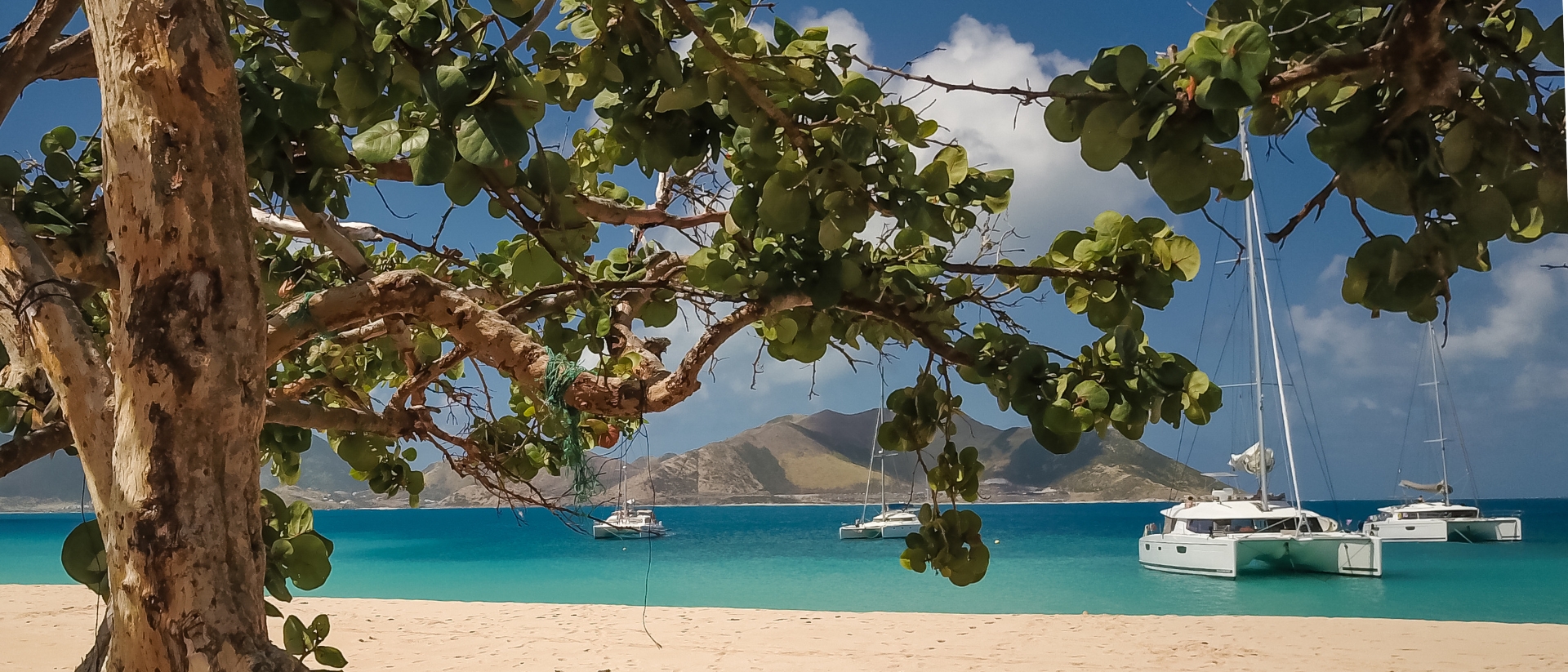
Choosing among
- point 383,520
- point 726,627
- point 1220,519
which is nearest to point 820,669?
point 726,627

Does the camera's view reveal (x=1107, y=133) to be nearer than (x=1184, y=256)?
Yes

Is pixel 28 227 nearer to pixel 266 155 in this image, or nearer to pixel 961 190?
pixel 266 155

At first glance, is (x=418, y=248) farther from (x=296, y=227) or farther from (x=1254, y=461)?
(x=1254, y=461)

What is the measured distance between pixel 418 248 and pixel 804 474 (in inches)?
3733

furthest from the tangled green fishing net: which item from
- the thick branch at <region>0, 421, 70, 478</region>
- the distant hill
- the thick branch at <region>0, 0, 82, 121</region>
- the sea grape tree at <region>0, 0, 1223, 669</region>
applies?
the distant hill

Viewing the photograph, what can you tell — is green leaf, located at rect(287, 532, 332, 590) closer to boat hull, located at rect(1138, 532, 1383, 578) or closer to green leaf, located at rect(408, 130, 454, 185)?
green leaf, located at rect(408, 130, 454, 185)

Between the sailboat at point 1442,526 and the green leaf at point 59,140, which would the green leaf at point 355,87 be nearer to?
the green leaf at point 59,140

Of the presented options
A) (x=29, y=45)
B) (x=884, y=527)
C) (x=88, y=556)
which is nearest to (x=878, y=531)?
(x=884, y=527)

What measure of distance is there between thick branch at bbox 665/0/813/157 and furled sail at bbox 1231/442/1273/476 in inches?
803

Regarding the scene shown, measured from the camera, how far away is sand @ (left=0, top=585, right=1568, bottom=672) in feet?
30.5

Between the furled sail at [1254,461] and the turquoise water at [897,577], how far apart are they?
245cm

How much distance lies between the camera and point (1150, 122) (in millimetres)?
753

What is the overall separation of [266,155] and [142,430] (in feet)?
1.37

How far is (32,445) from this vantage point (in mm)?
1679
